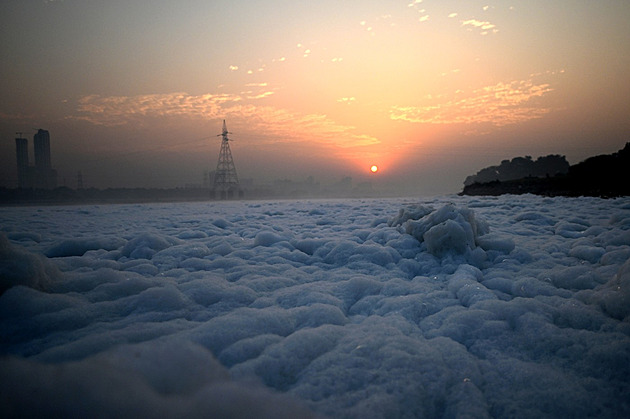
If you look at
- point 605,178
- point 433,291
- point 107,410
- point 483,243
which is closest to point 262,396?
point 107,410

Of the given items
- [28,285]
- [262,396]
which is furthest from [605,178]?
[28,285]

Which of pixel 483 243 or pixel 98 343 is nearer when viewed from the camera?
pixel 98 343

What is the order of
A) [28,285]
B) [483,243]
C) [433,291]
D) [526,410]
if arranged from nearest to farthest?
[526,410], [28,285], [433,291], [483,243]

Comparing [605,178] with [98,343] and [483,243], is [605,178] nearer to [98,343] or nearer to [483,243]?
[483,243]

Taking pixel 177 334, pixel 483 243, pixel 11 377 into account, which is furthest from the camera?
pixel 483 243

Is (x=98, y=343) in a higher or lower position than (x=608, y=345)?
higher

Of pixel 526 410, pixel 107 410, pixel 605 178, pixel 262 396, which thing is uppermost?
pixel 605 178

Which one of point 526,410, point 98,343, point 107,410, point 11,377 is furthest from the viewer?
point 98,343

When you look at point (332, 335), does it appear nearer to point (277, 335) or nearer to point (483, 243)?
point (277, 335)

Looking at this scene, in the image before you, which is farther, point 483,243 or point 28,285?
point 483,243
